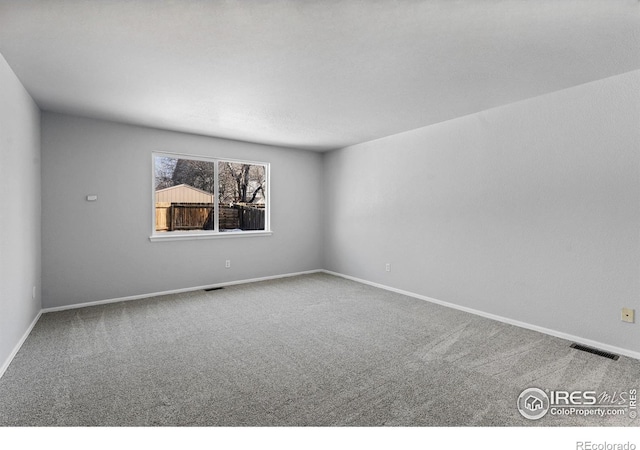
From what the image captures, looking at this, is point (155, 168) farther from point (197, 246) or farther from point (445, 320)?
point (445, 320)

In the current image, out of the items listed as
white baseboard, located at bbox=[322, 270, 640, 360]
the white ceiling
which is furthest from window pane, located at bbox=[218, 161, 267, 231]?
white baseboard, located at bbox=[322, 270, 640, 360]

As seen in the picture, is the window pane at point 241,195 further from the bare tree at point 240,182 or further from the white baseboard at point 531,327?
the white baseboard at point 531,327

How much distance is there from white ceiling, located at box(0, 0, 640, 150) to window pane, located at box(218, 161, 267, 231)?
65.4 inches

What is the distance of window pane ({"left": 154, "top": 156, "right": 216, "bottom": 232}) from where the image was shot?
15.3ft

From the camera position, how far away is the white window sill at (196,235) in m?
4.55

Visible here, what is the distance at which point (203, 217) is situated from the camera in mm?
5051

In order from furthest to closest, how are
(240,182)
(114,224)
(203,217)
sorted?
(240,182)
(203,217)
(114,224)

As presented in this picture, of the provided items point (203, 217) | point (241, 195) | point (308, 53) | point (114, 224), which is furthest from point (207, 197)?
point (308, 53)

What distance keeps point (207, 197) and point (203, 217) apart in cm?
32

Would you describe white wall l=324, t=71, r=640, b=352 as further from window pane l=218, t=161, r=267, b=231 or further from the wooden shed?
the wooden shed

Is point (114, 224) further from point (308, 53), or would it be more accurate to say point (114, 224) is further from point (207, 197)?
point (308, 53)

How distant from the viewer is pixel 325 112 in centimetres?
374

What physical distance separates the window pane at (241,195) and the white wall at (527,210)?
2013mm

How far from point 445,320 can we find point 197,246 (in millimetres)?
3569
